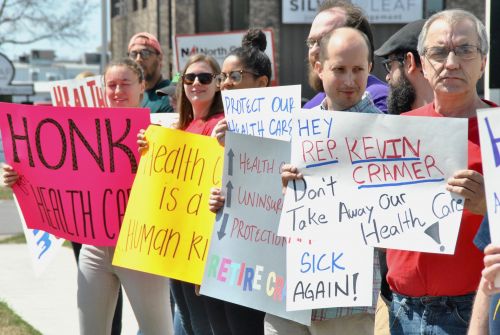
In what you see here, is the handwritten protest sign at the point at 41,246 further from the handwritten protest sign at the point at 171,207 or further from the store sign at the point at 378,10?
the store sign at the point at 378,10

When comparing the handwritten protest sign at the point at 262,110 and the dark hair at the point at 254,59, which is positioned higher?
the dark hair at the point at 254,59

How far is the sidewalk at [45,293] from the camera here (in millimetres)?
7984

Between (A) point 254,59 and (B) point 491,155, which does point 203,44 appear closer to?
(A) point 254,59

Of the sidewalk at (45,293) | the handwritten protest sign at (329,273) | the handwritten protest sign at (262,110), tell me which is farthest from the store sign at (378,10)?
the handwritten protest sign at (329,273)

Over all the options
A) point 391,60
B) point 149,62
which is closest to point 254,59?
point 391,60

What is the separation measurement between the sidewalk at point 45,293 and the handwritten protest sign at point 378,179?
389cm

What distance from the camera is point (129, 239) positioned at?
524cm

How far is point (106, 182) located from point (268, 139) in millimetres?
1368

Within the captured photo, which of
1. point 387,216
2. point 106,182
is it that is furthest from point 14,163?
point 387,216

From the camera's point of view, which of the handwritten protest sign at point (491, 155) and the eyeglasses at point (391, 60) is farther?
the eyeglasses at point (391, 60)

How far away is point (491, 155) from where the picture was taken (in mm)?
Answer: 3094

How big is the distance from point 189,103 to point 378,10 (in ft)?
79.0

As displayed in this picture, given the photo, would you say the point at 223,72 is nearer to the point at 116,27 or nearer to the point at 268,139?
the point at 268,139

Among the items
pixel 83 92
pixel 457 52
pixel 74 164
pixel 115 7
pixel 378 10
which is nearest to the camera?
pixel 457 52
